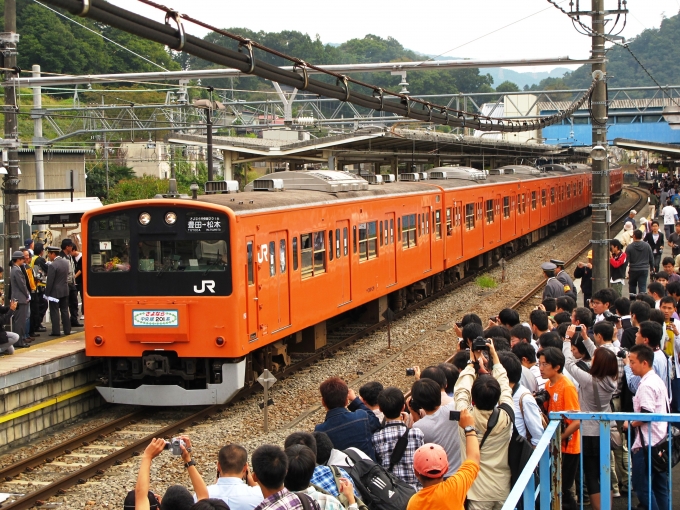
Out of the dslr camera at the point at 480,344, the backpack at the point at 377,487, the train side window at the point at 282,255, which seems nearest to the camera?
the backpack at the point at 377,487

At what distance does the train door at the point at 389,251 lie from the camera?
15.1m

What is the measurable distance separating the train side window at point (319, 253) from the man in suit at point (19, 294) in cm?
368

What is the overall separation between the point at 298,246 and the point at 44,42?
3016 centimetres

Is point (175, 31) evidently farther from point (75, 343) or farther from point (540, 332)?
point (75, 343)

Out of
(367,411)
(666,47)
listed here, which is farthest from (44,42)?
(666,47)

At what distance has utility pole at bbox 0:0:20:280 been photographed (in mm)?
12180

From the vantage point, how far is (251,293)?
10062 mm

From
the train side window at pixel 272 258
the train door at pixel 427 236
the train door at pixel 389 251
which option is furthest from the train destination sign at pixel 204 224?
the train door at pixel 427 236

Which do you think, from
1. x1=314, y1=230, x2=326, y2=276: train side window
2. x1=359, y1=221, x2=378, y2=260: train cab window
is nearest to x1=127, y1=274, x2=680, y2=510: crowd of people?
x1=314, y1=230, x2=326, y2=276: train side window

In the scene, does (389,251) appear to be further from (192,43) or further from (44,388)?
(192,43)

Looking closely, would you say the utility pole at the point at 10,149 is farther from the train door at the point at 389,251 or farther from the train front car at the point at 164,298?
the train door at the point at 389,251

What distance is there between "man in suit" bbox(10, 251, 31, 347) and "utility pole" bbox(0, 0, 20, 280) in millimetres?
1301

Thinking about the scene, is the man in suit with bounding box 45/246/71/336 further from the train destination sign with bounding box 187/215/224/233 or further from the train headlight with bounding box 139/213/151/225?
the train destination sign with bounding box 187/215/224/233

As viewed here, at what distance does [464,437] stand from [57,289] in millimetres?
7692
